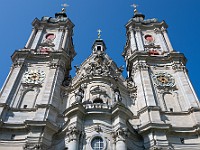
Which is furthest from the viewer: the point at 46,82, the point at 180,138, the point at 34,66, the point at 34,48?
the point at 34,48

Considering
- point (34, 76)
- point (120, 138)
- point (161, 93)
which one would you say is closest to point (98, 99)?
point (120, 138)

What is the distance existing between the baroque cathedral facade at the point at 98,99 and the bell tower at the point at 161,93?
0.07 meters

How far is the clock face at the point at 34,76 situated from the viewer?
27375 mm

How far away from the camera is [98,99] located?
24.4 meters

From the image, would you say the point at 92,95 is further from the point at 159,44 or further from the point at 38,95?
the point at 159,44

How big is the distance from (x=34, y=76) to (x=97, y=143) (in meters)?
11.3

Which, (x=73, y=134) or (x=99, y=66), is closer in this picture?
(x=73, y=134)

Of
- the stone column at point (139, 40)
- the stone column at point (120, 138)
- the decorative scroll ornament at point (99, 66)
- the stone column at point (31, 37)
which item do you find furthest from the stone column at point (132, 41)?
the stone column at point (120, 138)

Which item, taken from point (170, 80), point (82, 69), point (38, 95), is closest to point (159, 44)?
point (170, 80)

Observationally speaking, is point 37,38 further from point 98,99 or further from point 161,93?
point 161,93

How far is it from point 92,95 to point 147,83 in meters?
5.60

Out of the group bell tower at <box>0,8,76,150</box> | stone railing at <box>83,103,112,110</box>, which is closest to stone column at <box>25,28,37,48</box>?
bell tower at <box>0,8,76,150</box>

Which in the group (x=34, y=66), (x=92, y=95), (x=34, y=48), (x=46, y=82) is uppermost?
(x=34, y=48)

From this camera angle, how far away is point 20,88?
86.6 feet
